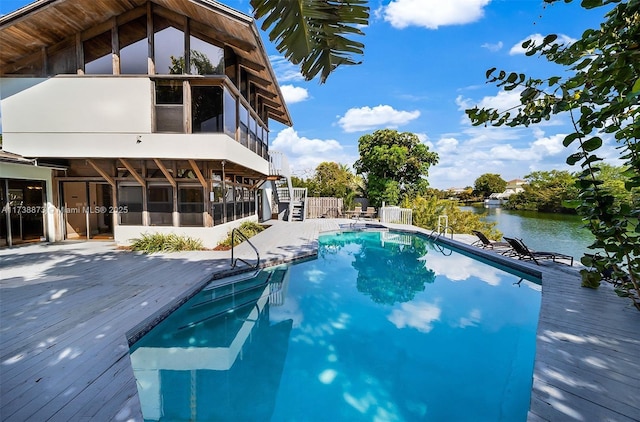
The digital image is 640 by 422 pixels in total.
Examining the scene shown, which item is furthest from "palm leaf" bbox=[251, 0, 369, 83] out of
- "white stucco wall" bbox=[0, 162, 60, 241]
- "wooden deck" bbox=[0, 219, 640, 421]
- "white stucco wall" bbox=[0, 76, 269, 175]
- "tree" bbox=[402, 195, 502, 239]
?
"tree" bbox=[402, 195, 502, 239]

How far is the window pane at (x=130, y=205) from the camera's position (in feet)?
32.2

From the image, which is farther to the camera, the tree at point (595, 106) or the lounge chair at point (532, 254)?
the lounge chair at point (532, 254)

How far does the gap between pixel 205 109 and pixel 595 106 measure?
9334 mm

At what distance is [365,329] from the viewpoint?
5.37m

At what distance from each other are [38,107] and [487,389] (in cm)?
1334

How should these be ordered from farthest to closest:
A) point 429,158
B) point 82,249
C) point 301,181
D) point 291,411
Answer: point 301,181, point 429,158, point 82,249, point 291,411

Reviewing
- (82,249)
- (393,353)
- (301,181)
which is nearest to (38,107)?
(82,249)

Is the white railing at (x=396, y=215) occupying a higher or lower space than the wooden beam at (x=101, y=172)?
lower

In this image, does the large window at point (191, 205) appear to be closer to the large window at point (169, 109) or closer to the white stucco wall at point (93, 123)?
the white stucco wall at point (93, 123)

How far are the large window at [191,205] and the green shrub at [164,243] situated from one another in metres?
0.60

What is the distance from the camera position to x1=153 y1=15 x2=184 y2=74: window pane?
8844 millimetres

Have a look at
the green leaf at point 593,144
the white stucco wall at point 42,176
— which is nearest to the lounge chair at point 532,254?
the green leaf at point 593,144

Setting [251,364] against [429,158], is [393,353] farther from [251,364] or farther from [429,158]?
[429,158]

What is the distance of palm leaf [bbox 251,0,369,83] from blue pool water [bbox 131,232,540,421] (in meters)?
3.80
